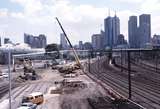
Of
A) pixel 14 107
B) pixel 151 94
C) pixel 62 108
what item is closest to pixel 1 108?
pixel 14 107

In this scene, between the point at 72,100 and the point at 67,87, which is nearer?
the point at 72,100

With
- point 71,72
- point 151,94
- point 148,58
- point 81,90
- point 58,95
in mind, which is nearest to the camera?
point 151,94

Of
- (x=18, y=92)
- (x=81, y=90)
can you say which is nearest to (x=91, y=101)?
(x=81, y=90)

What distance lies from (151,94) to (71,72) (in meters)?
60.6

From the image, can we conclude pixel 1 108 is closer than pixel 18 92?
Yes

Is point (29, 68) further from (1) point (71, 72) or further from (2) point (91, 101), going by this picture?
(2) point (91, 101)

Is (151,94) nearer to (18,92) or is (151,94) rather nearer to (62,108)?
(62,108)

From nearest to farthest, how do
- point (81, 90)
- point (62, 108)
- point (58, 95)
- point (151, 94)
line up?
point (62, 108) → point (151, 94) → point (58, 95) → point (81, 90)

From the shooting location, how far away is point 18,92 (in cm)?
7488

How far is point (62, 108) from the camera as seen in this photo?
5206 cm

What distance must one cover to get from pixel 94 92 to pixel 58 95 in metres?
6.94

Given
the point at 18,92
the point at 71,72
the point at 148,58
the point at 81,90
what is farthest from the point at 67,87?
the point at 148,58

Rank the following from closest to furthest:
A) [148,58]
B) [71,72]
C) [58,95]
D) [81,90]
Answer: [58,95], [81,90], [71,72], [148,58]

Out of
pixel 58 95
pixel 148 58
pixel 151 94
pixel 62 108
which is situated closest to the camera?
pixel 62 108
